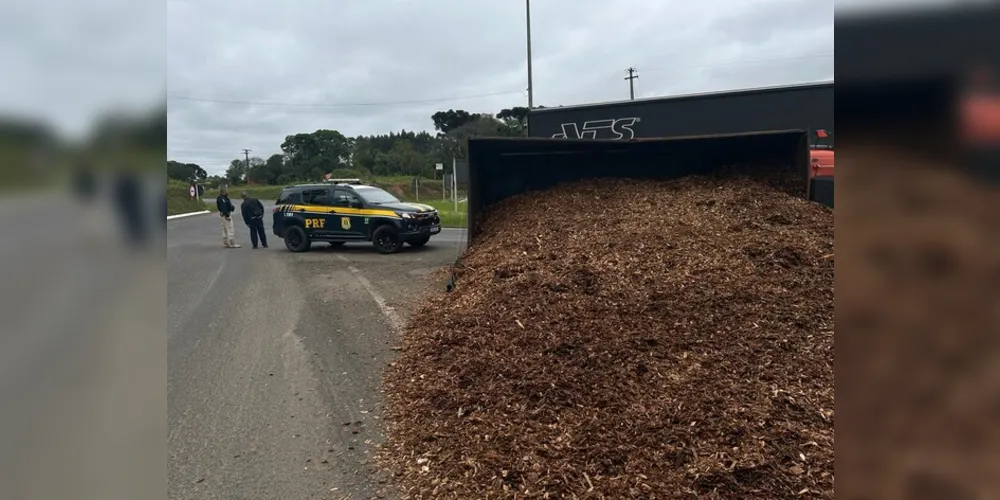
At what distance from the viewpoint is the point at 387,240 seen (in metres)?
11.7

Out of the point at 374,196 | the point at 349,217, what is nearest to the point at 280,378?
the point at 349,217

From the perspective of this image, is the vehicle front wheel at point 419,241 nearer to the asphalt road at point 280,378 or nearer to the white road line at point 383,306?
the asphalt road at point 280,378

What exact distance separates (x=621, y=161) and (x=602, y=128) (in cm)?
139

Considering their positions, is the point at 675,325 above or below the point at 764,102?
below

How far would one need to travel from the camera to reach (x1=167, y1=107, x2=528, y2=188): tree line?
199ft

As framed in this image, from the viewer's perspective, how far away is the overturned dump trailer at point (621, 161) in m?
6.81
